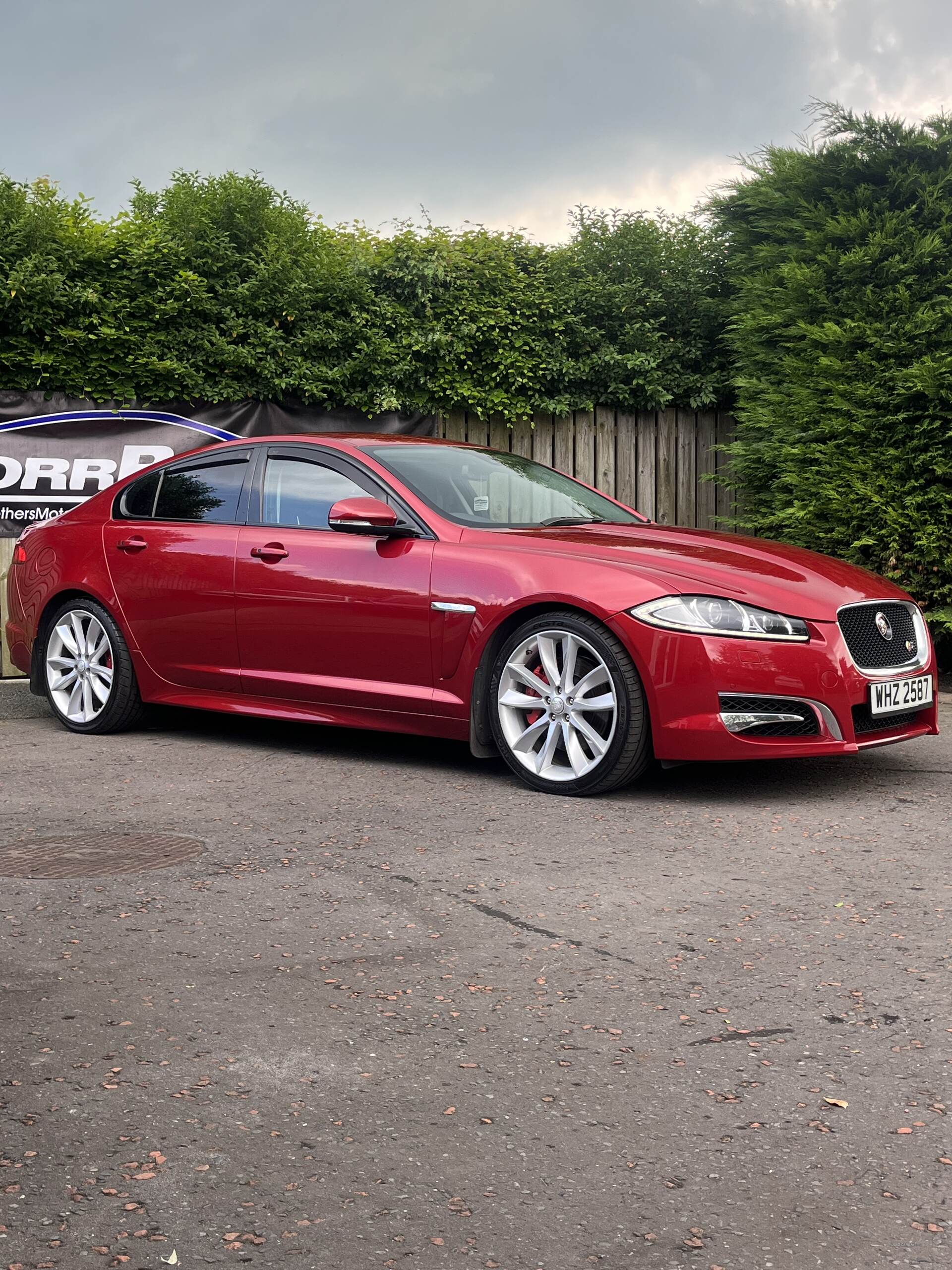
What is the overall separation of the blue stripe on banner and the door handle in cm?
332

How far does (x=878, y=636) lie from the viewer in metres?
6.27

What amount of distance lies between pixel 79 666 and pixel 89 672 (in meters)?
0.09

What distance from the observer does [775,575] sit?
616 cm

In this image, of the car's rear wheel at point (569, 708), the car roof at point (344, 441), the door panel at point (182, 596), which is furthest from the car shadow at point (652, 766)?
the car roof at point (344, 441)

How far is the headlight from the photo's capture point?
5.87m

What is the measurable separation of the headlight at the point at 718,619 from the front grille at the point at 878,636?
0.29 metres

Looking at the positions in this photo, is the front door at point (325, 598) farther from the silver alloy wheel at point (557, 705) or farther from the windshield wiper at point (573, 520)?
the windshield wiper at point (573, 520)

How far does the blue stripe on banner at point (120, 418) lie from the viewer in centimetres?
1042

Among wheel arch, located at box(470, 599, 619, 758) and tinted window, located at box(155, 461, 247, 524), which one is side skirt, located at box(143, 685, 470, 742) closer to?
wheel arch, located at box(470, 599, 619, 758)

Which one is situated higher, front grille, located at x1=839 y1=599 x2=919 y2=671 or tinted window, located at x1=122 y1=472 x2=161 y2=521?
tinted window, located at x1=122 y1=472 x2=161 y2=521

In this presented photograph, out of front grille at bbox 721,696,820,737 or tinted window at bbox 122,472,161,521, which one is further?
tinted window at bbox 122,472,161,521

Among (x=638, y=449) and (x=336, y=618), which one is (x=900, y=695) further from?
(x=638, y=449)

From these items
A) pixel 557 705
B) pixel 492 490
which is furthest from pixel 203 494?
pixel 557 705

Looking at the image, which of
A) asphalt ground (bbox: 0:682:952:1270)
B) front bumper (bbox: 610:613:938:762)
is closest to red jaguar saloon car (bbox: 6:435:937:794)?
front bumper (bbox: 610:613:938:762)
